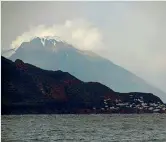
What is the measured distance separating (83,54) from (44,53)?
44cm

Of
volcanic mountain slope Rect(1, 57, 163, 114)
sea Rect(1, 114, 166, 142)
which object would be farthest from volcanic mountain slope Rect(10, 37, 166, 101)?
sea Rect(1, 114, 166, 142)

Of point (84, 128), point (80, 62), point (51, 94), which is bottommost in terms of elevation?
point (84, 128)

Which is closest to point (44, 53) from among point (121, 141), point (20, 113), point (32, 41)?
point (32, 41)

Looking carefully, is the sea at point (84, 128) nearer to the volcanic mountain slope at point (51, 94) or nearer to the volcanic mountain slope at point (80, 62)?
the volcanic mountain slope at point (51, 94)

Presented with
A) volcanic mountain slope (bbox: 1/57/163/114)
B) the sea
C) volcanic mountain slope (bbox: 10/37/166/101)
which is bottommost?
the sea

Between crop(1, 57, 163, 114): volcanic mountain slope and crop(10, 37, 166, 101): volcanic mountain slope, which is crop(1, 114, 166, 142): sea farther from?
crop(10, 37, 166, 101): volcanic mountain slope

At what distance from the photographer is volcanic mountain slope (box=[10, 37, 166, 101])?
24.2 ft

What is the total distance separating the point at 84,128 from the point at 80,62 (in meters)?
0.75

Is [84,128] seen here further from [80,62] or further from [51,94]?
[80,62]

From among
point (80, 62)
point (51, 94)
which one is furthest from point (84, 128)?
point (80, 62)

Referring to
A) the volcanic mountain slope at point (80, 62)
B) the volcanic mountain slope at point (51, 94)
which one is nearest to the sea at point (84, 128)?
the volcanic mountain slope at point (51, 94)

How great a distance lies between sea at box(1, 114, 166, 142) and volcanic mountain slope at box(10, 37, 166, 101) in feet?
1.16

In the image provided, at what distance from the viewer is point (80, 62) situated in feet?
24.3

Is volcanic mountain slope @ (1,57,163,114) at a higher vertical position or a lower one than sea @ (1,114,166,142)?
higher
